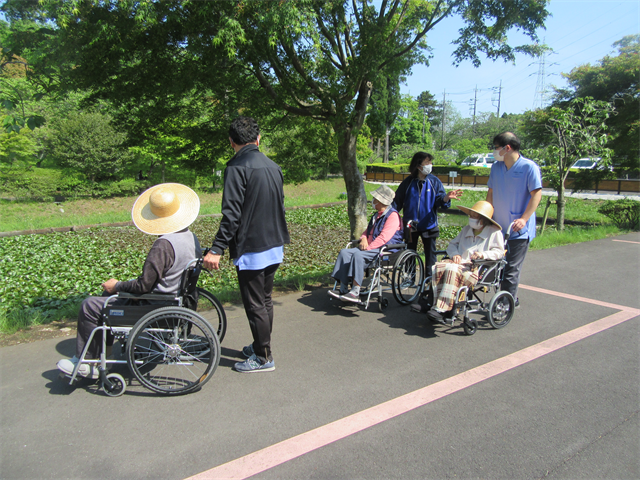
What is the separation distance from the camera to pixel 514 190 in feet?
15.1

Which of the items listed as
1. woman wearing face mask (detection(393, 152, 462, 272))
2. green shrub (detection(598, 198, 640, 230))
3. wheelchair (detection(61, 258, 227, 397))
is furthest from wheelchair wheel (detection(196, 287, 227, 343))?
green shrub (detection(598, 198, 640, 230))

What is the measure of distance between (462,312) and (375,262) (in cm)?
110

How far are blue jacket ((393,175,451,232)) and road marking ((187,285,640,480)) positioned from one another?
6.34 ft

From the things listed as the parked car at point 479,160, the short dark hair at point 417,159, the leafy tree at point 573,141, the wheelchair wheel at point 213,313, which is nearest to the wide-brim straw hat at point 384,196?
the short dark hair at point 417,159

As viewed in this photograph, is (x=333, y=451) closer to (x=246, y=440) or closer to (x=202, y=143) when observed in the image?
(x=246, y=440)

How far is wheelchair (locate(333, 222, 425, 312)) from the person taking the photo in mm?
4828

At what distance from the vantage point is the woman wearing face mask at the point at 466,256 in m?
4.19

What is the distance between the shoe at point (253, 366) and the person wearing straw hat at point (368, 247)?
1407mm

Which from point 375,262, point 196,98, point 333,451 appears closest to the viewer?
point 333,451

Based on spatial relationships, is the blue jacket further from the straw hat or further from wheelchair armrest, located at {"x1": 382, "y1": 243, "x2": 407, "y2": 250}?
the straw hat

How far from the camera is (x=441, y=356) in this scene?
3.79 metres

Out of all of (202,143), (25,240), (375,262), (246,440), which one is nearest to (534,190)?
(375,262)

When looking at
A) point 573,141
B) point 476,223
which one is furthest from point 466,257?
point 573,141

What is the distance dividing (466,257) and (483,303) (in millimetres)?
516
